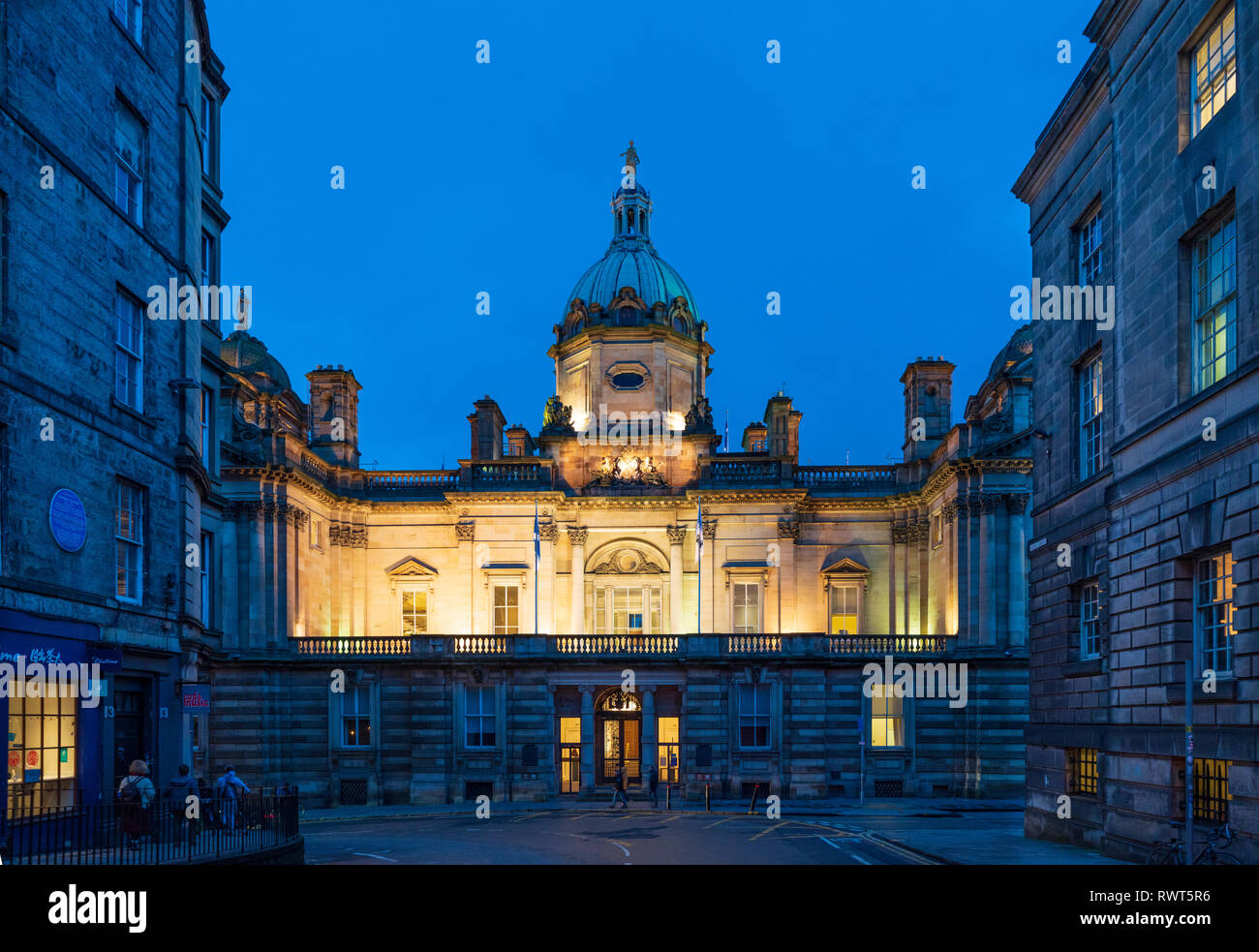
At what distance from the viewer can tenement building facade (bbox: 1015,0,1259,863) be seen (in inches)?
754

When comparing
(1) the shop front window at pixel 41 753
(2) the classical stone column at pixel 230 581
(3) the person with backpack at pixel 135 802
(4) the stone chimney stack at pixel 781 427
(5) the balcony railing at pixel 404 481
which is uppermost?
(4) the stone chimney stack at pixel 781 427

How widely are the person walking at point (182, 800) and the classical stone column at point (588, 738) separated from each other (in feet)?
72.0

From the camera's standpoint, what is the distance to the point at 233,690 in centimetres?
4822

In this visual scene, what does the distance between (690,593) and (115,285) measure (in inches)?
1367

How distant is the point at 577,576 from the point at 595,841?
24872mm

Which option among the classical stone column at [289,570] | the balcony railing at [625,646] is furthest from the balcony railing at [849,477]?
the classical stone column at [289,570]

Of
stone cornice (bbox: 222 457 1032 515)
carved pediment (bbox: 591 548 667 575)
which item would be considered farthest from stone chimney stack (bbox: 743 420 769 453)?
carved pediment (bbox: 591 548 667 575)

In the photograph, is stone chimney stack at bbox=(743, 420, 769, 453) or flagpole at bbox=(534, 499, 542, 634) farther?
stone chimney stack at bbox=(743, 420, 769, 453)

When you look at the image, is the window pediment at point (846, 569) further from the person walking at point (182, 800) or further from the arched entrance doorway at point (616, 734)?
the person walking at point (182, 800)

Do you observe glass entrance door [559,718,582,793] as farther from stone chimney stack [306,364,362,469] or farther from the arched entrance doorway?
stone chimney stack [306,364,362,469]

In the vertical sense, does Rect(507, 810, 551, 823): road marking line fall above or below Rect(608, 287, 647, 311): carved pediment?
below

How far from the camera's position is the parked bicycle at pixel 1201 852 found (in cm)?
1845

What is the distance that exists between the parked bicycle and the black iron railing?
1655 cm
